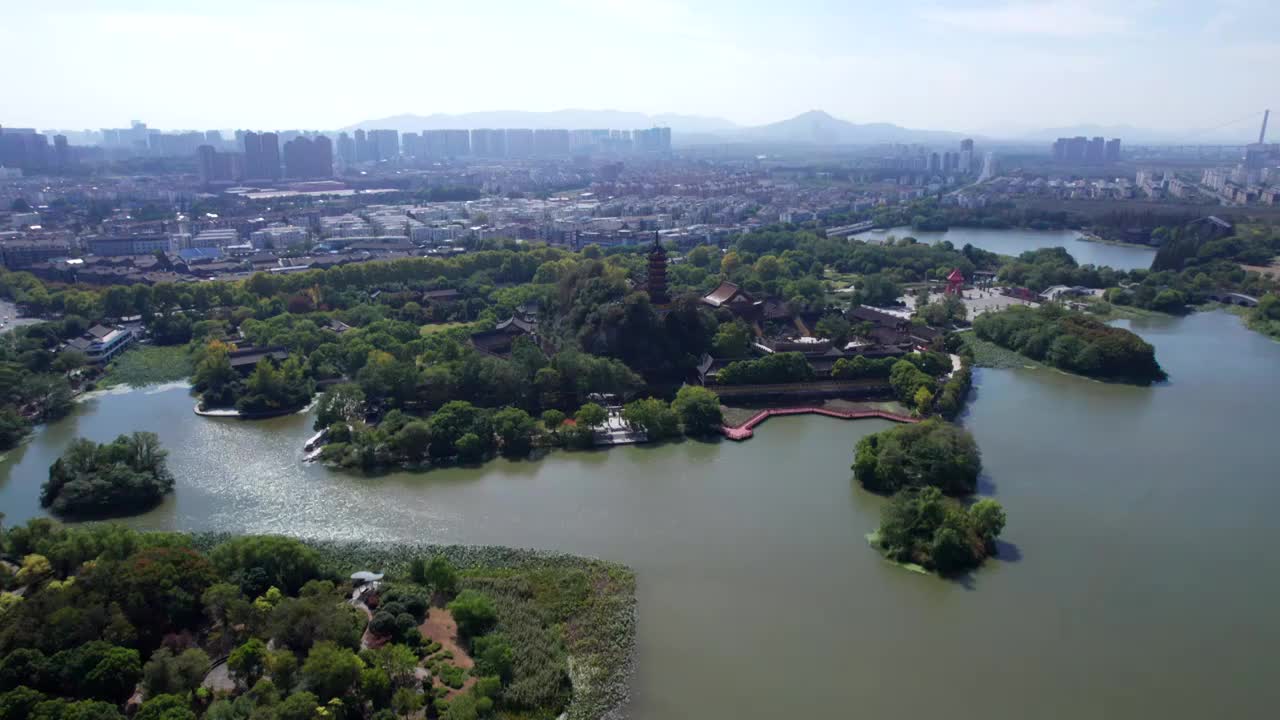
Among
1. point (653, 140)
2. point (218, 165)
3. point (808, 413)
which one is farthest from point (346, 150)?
point (808, 413)

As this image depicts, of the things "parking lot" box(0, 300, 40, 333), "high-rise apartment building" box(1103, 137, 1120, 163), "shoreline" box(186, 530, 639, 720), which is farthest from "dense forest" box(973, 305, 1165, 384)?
"high-rise apartment building" box(1103, 137, 1120, 163)

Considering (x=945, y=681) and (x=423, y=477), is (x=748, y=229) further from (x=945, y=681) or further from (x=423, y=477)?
(x=945, y=681)

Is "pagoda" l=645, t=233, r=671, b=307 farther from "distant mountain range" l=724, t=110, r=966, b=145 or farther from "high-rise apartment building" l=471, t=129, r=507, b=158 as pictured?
"distant mountain range" l=724, t=110, r=966, b=145

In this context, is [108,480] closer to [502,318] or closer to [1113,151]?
[502,318]

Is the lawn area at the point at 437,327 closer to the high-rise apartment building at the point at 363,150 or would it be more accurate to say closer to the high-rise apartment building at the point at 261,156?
the high-rise apartment building at the point at 261,156

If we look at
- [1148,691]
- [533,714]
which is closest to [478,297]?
[533,714]
